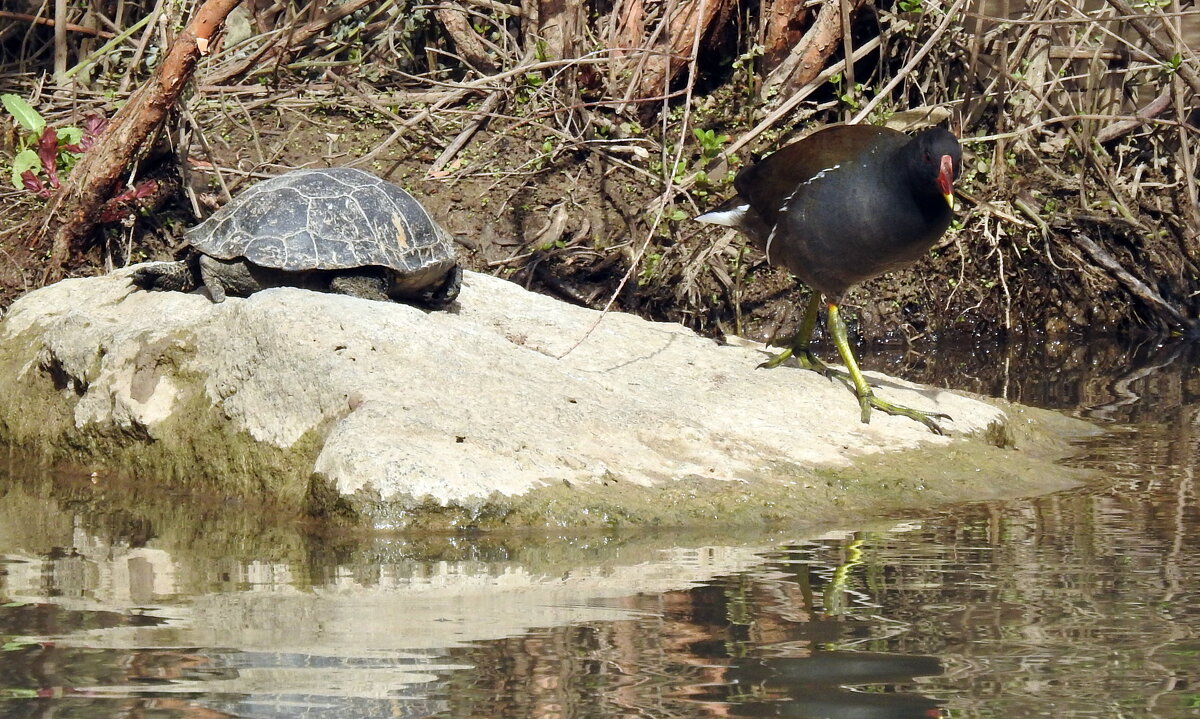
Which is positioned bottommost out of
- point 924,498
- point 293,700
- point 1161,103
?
point 293,700

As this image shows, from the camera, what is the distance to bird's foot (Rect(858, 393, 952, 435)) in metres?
5.74

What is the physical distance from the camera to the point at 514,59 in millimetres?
9906

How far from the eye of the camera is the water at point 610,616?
281cm

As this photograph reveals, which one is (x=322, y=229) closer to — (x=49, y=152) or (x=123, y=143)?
(x=123, y=143)

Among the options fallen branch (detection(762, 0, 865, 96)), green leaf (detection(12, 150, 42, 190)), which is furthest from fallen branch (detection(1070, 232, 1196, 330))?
green leaf (detection(12, 150, 42, 190))

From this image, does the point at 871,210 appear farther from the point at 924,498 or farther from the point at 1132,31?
the point at 1132,31

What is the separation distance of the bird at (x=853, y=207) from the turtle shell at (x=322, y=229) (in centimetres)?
154

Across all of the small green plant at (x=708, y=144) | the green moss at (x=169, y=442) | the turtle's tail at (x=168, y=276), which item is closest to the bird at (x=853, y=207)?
the small green plant at (x=708, y=144)

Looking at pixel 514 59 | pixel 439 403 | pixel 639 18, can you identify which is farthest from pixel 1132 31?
pixel 439 403

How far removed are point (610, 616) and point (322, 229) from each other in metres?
3.13

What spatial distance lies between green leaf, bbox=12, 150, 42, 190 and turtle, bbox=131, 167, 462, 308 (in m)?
2.85

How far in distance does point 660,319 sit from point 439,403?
3.89 meters

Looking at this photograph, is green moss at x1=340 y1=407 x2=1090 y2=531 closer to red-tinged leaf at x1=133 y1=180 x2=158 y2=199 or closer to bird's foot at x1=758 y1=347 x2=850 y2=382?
bird's foot at x1=758 y1=347 x2=850 y2=382

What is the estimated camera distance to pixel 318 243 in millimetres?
6004
